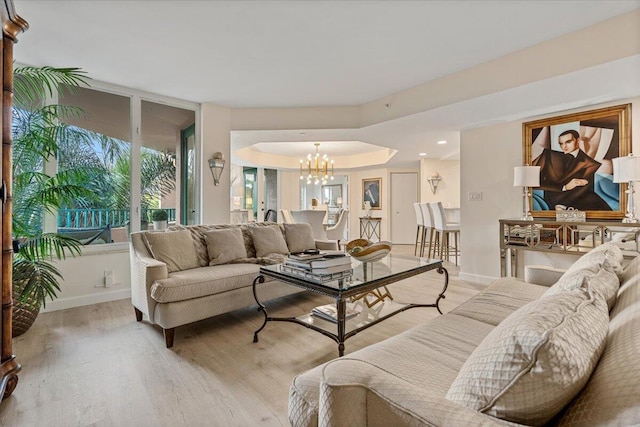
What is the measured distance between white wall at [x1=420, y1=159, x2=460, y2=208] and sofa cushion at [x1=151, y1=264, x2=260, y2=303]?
5597mm

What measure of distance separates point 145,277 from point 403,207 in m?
7.14

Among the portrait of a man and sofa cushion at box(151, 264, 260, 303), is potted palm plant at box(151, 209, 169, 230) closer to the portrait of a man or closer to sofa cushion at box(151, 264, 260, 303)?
sofa cushion at box(151, 264, 260, 303)

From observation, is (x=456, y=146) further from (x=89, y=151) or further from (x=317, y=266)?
(x=89, y=151)

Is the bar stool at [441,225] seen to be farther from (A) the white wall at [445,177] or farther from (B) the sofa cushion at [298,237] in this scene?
(B) the sofa cushion at [298,237]

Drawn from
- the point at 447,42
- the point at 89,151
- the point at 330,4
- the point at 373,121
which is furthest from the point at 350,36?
the point at 89,151

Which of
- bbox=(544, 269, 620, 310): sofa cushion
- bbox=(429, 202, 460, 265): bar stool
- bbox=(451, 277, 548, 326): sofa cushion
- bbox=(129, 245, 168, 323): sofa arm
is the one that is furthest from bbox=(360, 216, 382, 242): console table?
bbox=(544, 269, 620, 310): sofa cushion

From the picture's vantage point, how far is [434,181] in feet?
24.7

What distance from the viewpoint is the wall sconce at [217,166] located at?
4.55 metres

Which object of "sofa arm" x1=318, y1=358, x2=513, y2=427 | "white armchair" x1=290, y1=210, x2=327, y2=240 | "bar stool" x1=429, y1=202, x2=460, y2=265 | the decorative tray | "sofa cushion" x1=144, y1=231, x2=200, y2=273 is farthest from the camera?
"white armchair" x1=290, y1=210, x2=327, y2=240

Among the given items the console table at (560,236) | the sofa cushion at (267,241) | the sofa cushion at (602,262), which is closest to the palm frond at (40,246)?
the sofa cushion at (267,241)

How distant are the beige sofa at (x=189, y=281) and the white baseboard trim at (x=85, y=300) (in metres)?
0.95

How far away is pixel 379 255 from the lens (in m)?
2.74

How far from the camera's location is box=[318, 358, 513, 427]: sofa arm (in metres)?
0.70

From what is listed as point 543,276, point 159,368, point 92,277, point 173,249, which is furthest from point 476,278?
point 92,277
